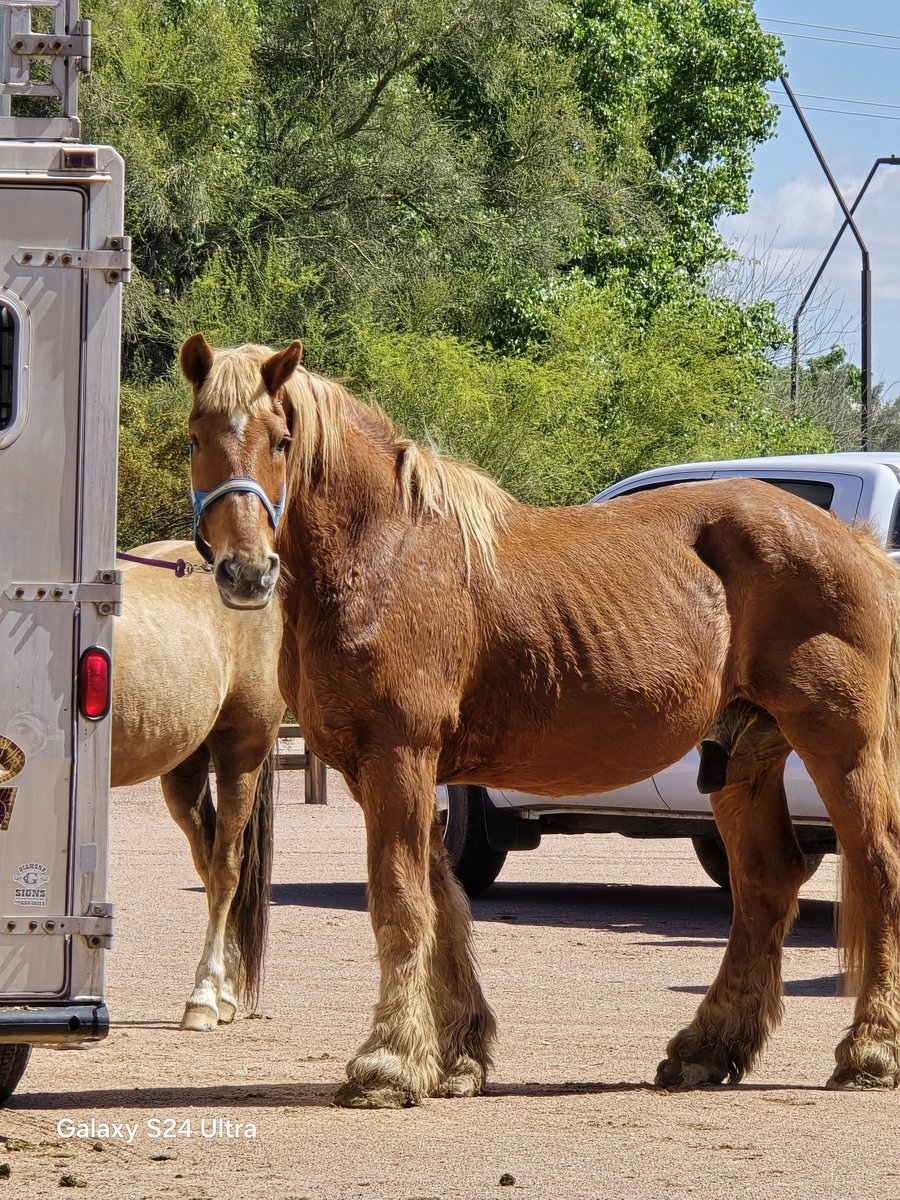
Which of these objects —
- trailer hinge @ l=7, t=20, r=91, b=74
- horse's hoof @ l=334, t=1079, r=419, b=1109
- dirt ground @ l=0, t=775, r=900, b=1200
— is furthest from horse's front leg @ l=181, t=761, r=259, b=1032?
trailer hinge @ l=7, t=20, r=91, b=74

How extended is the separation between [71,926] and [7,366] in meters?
1.61

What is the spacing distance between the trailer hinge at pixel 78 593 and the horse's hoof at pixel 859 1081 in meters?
2.98

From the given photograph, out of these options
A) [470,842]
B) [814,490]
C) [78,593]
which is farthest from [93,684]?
[470,842]

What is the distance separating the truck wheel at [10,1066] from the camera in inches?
211

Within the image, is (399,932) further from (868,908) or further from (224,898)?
(224,898)

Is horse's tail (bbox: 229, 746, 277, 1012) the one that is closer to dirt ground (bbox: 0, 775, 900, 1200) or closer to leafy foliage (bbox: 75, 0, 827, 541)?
dirt ground (bbox: 0, 775, 900, 1200)

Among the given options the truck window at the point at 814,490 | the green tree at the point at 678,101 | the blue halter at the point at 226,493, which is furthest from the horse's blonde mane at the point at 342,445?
the green tree at the point at 678,101

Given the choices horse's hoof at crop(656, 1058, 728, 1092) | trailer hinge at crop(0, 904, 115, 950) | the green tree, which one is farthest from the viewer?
the green tree

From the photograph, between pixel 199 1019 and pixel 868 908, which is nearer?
pixel 868 908

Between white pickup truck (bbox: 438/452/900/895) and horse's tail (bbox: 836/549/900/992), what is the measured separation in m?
1.74

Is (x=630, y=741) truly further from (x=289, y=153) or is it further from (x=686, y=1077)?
(x=289, y=153)

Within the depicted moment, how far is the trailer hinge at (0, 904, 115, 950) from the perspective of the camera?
475 cm

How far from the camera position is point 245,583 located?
5.13 meters

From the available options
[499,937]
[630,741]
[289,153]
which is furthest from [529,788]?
[289,153]
